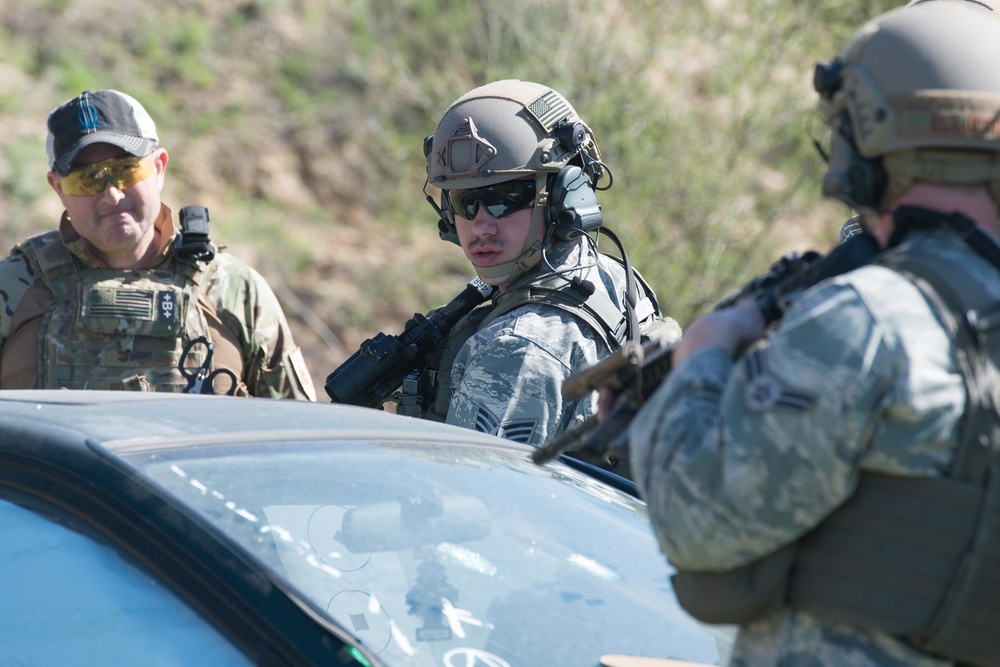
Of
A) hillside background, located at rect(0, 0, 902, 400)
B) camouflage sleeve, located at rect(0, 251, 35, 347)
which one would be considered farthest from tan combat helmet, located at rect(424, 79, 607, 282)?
hillside background, located at rect(0, 0, 902, 400)

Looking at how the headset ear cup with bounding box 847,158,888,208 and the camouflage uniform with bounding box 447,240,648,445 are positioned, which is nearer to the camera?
the headset ear cup with bounding box 847,158,888,208

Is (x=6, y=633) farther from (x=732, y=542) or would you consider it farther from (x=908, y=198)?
(x=908, y=198)

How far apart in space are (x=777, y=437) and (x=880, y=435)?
134 mm

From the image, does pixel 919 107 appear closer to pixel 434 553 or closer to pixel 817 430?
pixel 817 430

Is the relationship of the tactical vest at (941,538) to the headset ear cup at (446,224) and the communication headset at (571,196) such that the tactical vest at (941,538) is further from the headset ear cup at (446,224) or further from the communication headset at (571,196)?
the headset ear cup at (446,224)

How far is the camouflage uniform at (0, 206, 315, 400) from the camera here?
4195mm

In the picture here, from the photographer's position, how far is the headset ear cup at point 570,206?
3.54m

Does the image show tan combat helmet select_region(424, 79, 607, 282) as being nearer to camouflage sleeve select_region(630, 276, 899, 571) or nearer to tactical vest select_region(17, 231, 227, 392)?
tactical vest select_region(17, 231, 227, 392)

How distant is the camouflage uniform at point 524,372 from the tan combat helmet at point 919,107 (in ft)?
4.82

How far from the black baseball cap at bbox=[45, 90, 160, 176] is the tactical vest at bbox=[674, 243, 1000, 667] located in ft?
10.9

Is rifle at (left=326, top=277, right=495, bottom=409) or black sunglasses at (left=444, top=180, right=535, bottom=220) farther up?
black sunglasses at (left=444, top=180, right=535, bottom=220)

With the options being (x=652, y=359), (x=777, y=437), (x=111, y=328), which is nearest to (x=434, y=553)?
(x=652, y=359)

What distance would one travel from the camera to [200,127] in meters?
11.8

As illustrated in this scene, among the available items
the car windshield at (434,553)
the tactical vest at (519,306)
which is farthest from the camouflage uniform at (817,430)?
the tactical vest at (519,306)
